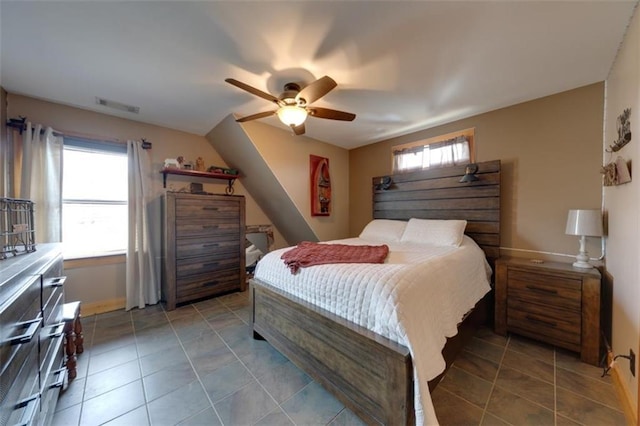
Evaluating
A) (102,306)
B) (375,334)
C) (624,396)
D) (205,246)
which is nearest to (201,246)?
(205,246)

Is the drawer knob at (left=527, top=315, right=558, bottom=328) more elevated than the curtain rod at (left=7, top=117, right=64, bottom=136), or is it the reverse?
the curtain rod at (left=7, top=117, right=64, bottom=136)

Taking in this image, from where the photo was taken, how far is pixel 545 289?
6.85 ft

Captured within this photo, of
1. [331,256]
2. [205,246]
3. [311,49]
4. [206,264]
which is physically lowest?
[206,264]

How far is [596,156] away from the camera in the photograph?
7.13 ft

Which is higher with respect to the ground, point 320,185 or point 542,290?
point 320,185

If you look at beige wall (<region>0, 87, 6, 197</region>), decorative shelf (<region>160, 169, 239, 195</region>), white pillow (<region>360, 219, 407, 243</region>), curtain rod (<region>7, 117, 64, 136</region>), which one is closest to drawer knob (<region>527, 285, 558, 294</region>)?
white pillow (<region>360, 219, 407, 243</region>)

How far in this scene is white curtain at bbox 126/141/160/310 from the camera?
2928mm

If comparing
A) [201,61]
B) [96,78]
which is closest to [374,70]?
[201,61]

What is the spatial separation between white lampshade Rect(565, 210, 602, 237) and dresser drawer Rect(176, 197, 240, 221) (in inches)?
145

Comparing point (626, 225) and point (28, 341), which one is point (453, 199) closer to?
point (626, 225)

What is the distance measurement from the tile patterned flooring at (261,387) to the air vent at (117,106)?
7.83ft

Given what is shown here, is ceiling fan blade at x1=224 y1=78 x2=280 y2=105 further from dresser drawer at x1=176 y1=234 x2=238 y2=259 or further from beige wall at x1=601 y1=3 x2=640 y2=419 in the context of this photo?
beige wall at x1=601 y1=3 x2=640 y2=419

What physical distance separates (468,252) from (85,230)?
4258 mm

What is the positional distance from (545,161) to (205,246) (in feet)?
13.3
